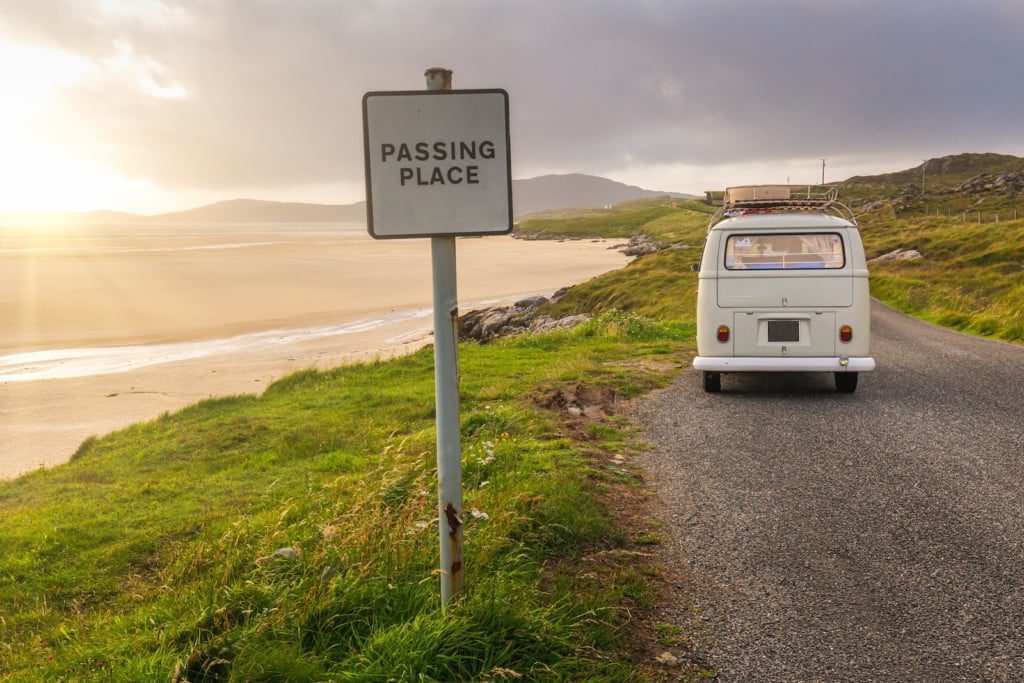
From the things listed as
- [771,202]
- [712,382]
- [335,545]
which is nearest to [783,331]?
[712,382]

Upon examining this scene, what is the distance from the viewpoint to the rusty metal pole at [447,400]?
3246 mm

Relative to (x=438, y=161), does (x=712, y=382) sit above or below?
below

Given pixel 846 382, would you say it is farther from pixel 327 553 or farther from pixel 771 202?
pixel 327 553

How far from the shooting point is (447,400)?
336 centimetres

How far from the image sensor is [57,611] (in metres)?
5.30

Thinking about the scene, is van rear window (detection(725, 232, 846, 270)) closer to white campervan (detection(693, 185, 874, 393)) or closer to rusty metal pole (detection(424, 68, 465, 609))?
white campervan (detection(693, 185, 874, 393))

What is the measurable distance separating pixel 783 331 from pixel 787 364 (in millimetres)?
447

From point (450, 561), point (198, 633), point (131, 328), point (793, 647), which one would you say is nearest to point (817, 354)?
point (793, 647)

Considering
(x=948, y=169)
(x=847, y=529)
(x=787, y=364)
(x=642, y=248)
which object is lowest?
(x=847, y=529)

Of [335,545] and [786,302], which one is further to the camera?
[786,302]

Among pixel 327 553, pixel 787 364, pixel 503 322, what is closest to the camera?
pixel 327 553

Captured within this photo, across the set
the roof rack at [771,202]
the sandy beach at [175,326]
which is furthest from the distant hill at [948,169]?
the roof rack at [771,202]

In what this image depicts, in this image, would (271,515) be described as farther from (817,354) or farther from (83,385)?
(83,385)

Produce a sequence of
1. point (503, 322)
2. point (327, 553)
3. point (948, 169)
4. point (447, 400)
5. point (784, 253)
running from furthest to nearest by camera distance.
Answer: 1. point (948, 169)
2. point (503, 322)
3. point (784, 253)
4. point (327, 553)
5. point (447, 400)
